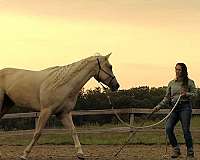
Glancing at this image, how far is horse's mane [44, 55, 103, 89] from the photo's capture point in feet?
34.2

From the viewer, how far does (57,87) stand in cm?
1038

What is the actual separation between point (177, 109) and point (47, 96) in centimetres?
248

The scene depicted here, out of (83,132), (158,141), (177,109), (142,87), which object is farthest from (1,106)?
(142,87)

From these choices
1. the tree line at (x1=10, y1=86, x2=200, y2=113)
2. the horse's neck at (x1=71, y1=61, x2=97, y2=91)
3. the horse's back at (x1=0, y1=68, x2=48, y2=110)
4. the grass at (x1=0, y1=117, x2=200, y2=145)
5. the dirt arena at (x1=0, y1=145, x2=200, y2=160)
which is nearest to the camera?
the horse's neck at (x1=71, y1=61, x2=97, y2=91)

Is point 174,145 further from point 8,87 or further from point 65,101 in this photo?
point 8,87

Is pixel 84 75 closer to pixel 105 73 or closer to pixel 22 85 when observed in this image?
pixel 105 73

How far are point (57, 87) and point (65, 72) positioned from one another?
1.18 ft

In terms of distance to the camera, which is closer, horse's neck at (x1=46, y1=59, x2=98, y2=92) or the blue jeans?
horse's neck at (x1=46, y1=59, x2=98, y2=92)

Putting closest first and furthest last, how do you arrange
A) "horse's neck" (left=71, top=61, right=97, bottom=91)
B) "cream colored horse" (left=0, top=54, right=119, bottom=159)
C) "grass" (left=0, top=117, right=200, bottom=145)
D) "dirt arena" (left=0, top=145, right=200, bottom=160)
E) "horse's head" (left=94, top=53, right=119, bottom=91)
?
1. "cream colored horse" (left=0, top=54, right=119, bottom=159)
2. "horse's neck" (left=71, top=61, right=97, bottom=91)
3. "horse's head" (left=94, top=53, right=119, bottom=91)
4. "dirt arena" (left=0, top=145, right=200, bottom=160)
5. "grass" (left=0, top=117, right=200, bottom=145)

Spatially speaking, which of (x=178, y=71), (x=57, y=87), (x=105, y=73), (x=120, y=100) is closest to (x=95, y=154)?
(x=105, y=73)

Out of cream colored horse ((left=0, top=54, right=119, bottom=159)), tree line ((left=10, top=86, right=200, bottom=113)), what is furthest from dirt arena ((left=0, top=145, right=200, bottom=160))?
tree line ((left=10, top=86, right=200, bottom=113))

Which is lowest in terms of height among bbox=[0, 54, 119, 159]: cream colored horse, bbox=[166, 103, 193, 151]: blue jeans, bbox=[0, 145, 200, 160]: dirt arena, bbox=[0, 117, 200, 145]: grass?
bbox=[0, 117, 200, 145]: grass

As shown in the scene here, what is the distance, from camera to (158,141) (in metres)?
16.6

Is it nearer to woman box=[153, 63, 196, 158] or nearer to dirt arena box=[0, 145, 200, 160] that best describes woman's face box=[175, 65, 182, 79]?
woman box=[153, 63, 196, 158]
